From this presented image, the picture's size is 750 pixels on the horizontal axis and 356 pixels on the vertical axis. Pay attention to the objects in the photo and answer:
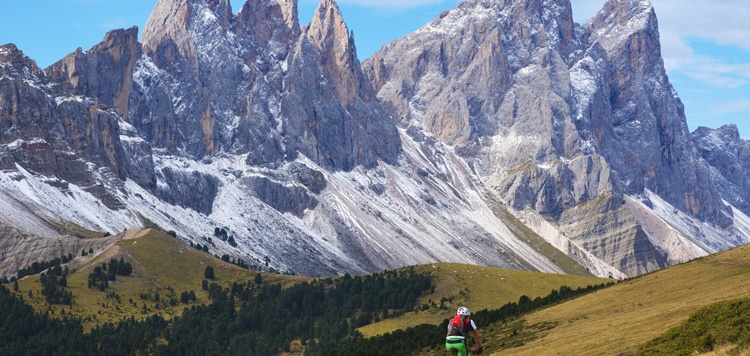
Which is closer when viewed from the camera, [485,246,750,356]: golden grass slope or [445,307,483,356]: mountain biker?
[445,307,483,356]: mountain biker

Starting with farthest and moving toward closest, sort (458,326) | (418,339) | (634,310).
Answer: (418,339) → (634,310) → (458,326)

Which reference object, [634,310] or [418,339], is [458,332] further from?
[418,339]

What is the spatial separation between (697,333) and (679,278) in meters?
70.2

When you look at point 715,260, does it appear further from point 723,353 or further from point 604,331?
point 723,353

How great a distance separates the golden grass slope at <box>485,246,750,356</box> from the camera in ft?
280

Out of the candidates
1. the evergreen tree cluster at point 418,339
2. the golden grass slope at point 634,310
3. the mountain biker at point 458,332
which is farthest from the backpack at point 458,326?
the evergreen tree cluster at point 418,339

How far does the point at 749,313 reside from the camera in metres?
66.8

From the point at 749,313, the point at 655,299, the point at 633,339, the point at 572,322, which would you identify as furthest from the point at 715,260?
the point at 749,313

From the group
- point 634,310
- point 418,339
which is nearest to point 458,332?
point 634,310

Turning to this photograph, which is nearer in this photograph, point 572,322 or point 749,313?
point 749,313

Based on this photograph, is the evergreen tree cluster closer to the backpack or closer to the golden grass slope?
the golden grass slope

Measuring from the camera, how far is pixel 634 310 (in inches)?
4304

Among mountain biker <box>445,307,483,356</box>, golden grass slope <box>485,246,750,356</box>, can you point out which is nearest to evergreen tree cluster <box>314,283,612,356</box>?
golden grass slope <box>485,246,750,356</box>

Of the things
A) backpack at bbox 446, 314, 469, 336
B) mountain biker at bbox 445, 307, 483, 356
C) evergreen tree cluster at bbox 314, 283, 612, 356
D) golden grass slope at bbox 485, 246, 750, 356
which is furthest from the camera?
evergreen tree cluster at bbox 314, 283, 612, 356
